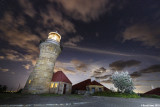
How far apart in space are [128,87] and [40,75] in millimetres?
21208

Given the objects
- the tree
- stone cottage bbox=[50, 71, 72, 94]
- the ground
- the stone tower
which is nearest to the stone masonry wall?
the stone tower

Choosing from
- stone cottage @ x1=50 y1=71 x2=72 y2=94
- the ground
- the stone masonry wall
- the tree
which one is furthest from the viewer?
stone cottage @ x1=50 y1=71 x2=72 y2=94

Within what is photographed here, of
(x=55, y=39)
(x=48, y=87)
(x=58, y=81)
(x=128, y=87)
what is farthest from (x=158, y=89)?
(x=55, y=39)

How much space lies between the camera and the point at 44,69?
2047 centimetres

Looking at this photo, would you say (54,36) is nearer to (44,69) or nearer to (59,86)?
(44,69)

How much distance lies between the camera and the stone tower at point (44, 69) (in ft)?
62.0

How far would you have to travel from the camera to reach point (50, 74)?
21.3 meters

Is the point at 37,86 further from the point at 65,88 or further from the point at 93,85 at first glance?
the point at 93,85

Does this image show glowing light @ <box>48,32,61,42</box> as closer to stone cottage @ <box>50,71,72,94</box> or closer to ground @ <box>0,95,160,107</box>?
stone cottage @ <box>50,71,72,94</box>

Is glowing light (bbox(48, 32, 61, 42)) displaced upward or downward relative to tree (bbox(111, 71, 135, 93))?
upward

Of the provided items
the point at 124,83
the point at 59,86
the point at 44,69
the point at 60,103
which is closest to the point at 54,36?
the point at 44,69

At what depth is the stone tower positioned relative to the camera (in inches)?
744

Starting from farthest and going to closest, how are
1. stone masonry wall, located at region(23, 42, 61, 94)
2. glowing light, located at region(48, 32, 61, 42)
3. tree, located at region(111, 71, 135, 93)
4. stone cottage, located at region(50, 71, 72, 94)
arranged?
glowing light, located at region(48, 32, 61, 42), stone cottage, located at region(50, 71, 72, 94), tree, located at region(111, 71, 135, 93), stone masonry wall, located at region(23, 42, 61, 94)

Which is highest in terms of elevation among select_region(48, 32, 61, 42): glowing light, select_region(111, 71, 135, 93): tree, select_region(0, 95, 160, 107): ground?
select_region(48, 32, 61, 42): glowing light
